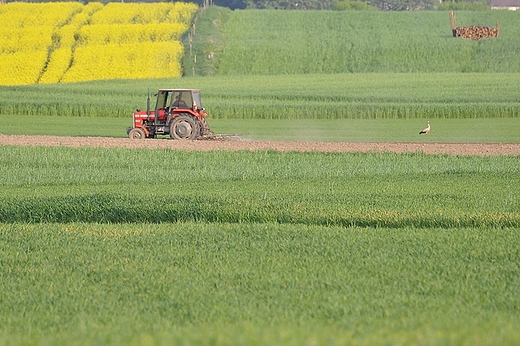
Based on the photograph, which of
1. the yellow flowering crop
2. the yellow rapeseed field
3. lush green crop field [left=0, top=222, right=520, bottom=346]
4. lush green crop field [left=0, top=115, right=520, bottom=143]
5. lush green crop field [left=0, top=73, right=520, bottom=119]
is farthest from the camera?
the yellow flowering crop

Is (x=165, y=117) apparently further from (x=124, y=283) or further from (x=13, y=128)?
(x=124, y=283)

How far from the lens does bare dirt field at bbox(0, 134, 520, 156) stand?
2595 centimetres

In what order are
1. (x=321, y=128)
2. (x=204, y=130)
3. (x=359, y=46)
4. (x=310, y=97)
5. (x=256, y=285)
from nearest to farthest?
(x=256, y=285)
(x=204, y=130)
(x=321, y=128)
(x=310, y=97)
(x=359, y=46)

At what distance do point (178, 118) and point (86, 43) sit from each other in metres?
36.2

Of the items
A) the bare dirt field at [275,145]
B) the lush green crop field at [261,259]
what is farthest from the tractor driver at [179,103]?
the lush green crop field at [261,259]

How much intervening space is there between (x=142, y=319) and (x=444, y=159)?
16.8m

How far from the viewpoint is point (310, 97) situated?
1767 inches

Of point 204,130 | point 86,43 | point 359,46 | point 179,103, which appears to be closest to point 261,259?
point 179,103

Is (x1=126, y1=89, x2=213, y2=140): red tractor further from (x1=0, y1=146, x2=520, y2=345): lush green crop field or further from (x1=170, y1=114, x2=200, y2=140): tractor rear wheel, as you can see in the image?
(x1=0, y1=146, x2=520, y2=345): lush green crop field

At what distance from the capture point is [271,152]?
2431 centimetres

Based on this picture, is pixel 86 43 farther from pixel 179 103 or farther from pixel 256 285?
pixel 256 285

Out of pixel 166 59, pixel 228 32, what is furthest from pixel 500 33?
pixel 166 59

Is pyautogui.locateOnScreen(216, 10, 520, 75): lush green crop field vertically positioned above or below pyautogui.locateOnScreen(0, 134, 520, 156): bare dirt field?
above

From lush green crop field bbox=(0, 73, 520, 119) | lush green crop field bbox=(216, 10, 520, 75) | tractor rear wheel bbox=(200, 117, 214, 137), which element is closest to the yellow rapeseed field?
lush green crop field bbox=(216, 10, 520, 75)
